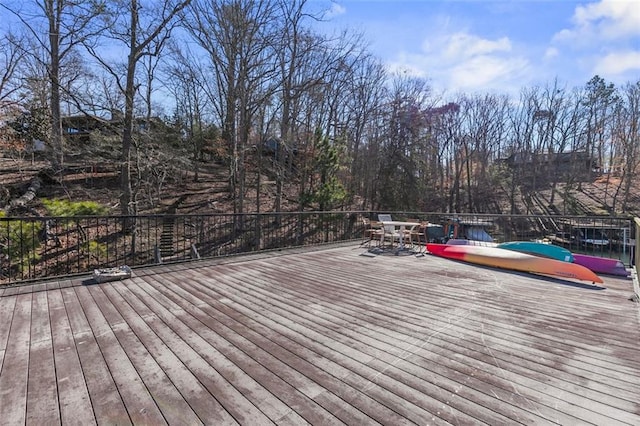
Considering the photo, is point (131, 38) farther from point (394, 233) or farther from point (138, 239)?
point (394, 233)

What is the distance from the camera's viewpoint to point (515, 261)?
5.02m

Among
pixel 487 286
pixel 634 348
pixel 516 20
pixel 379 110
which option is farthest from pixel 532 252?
pixel 379 110

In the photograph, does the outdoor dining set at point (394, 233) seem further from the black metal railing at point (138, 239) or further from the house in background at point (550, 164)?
the house in background at point (550, 164)

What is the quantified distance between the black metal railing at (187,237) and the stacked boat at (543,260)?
4.75 feet

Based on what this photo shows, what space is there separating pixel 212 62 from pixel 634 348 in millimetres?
12890

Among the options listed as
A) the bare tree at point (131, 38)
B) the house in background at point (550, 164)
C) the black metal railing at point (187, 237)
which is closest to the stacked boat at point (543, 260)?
the black metal railing at point (187, 237)

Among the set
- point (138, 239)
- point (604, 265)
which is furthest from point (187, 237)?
point (604, 265)

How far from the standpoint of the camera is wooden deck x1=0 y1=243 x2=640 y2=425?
1.63m

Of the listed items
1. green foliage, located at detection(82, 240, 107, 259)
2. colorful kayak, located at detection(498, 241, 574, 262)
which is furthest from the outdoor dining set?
green foliage, located at detection(82, 240, 107, 259)

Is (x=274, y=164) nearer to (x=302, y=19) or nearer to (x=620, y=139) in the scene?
(x=302, y=19)

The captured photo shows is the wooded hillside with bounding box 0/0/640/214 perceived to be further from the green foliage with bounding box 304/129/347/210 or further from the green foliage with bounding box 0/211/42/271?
the green foliage with bounding box 0/211/42/271

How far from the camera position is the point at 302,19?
11.5 meters

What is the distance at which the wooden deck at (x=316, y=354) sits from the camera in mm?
1635

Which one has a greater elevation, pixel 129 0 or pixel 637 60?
pixel 637 60
